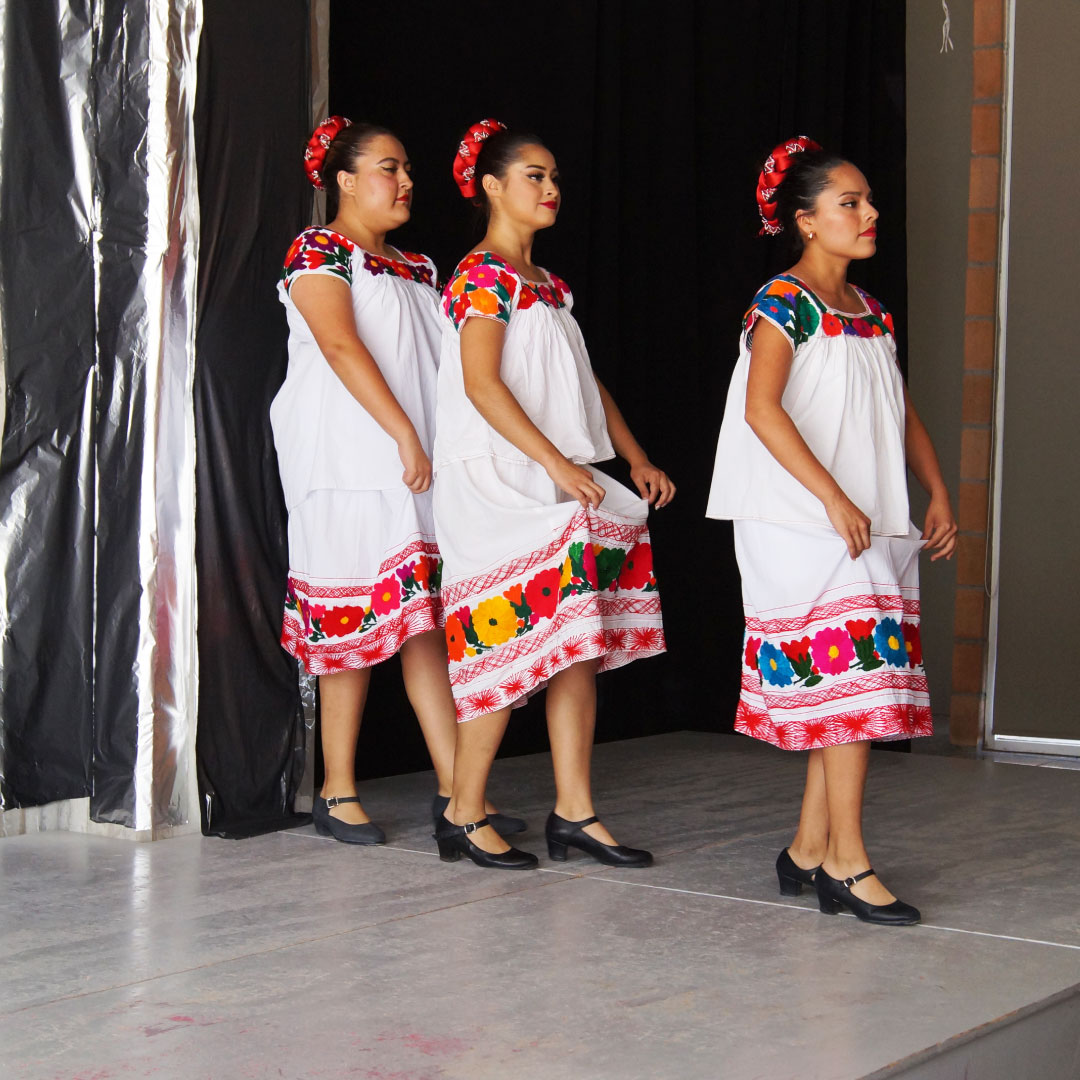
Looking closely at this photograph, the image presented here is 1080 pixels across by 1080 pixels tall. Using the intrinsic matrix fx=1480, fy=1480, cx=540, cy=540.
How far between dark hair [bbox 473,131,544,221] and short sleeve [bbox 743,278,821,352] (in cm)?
59

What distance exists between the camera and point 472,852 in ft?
8.78

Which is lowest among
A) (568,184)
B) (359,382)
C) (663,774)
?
(663,774)

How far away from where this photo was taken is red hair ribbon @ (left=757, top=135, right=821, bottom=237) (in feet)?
8.38

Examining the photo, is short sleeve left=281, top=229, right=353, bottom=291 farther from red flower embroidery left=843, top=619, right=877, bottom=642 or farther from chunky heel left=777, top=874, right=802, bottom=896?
chunky heel left=777, top=874, right=802, bottom=896

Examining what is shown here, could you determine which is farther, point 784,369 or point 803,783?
point 803,783

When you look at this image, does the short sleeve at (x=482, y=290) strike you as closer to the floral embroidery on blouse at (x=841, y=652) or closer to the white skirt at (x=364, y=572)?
the white skirt at (x=364, y=572)

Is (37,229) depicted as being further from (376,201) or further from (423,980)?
(423,980)

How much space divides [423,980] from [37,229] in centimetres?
163

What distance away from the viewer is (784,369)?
238cm

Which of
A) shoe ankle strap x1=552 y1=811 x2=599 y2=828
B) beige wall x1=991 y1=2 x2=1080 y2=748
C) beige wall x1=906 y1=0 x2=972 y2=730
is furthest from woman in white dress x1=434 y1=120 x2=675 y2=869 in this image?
beige wall x1=906 y1=0 x2=972 y2=730

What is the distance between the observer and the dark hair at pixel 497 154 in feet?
9.03

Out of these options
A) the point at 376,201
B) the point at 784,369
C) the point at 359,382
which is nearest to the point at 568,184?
the point at 376,201

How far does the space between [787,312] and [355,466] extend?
0.92 metres

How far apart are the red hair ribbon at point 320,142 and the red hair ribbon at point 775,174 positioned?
89 cm
